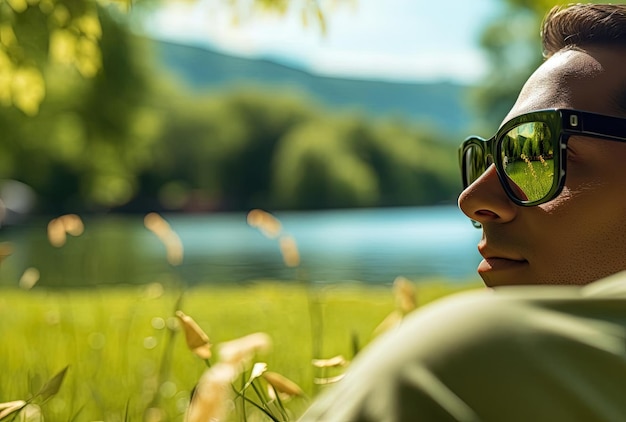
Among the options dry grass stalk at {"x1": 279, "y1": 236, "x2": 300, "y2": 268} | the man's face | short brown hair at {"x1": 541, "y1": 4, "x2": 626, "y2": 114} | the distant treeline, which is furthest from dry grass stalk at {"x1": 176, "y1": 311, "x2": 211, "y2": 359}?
the distant treeline

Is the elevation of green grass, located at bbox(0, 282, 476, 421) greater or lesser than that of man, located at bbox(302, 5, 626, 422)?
lesser

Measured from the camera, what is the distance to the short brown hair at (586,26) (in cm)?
141

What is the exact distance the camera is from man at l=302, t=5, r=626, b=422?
2.20 feet

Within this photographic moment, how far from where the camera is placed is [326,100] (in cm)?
10481

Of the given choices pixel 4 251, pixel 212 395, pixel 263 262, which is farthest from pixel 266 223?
pixel 263 262

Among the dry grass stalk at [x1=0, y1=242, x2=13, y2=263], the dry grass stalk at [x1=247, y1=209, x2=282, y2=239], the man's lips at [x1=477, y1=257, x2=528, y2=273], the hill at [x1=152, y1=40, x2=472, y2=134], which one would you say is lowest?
the hill at [x1=152, y1=40, x2=472, y2=134]

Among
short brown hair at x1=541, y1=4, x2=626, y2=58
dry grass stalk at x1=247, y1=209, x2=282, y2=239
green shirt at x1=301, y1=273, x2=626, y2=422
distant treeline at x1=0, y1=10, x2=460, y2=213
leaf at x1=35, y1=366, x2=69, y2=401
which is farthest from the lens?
distant treeline at x1=0, y1=10, x2=460, y2=213

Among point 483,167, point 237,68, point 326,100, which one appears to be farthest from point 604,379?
point 237,68

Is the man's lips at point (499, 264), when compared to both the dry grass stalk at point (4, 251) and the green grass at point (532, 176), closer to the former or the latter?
the green grass at point (532, 176)

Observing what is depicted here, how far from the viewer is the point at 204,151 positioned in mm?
73750

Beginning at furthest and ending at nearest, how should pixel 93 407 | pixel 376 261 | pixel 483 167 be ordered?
1. pixel 376 261
2. pixel 93 407
3. pixel 483 167

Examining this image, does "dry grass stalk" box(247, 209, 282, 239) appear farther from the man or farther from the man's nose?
the man's nose

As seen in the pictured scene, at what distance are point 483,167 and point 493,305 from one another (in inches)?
38.5

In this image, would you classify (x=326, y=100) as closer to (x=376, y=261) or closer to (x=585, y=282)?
(x=376, y=261)
